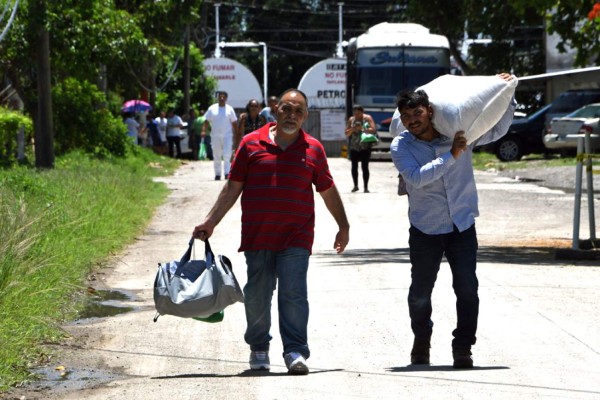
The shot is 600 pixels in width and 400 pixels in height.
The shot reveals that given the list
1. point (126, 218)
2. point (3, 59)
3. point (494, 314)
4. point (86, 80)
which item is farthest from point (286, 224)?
point (86, 80)

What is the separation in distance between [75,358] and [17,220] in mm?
2706

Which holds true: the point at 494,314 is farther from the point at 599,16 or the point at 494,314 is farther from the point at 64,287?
the point at 599,16

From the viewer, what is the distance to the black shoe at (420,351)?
26.5ft

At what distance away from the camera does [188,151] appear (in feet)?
152

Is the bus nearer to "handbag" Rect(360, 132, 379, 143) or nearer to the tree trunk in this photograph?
"handbag" Rect(360, 132, 379, 143)

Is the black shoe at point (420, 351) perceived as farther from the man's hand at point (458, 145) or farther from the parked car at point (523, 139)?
the parked car at point (523, 139)

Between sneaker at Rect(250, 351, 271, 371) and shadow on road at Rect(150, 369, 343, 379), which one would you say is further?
sneaker at Rect(250, 351, 271, 371)

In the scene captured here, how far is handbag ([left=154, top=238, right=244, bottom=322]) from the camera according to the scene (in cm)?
796

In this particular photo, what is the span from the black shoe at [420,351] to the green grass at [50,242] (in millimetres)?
2398

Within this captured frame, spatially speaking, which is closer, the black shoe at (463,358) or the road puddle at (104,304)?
the black shoe at (463,358)

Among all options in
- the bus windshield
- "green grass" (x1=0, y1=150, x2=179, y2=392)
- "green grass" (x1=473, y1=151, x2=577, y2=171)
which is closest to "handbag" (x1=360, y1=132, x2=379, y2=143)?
"green grass" (x1=0, y1=150, x2=179, y2=392)

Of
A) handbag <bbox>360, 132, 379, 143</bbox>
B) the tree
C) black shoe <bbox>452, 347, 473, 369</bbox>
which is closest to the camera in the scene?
black shoe <bbox>452, 347, 473, 369</bbox>

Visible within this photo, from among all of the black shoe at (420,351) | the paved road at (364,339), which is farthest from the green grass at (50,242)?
the black shoe at (420,351)

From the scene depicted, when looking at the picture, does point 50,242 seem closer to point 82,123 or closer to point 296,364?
point 296,364
